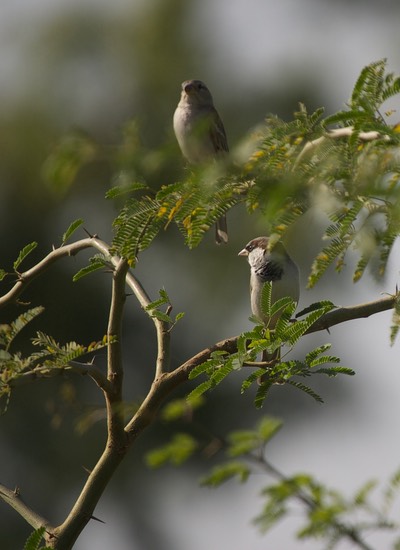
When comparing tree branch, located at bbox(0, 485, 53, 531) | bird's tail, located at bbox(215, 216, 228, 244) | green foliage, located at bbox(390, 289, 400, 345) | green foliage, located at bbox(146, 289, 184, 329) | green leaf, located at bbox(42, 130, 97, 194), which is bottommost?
tree branch, located at bbox(0, 485, 53, 531)

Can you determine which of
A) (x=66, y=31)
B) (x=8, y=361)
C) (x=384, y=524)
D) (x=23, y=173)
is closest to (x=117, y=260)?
(x=8, y=361)

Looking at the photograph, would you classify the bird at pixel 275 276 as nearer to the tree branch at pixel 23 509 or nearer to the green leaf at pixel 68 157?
the tree branch at pixel 23 509

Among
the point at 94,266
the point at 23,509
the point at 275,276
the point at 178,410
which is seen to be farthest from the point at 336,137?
the point at 275,276

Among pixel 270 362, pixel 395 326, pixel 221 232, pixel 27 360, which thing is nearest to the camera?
pixel 27 360

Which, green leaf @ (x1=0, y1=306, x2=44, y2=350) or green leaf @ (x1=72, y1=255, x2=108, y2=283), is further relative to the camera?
green leaf @ (x1=72, y1=255, x2=108, y2=283)

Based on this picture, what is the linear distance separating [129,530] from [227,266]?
18.2ft

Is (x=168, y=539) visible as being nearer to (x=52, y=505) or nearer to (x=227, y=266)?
(x=52, y=505)

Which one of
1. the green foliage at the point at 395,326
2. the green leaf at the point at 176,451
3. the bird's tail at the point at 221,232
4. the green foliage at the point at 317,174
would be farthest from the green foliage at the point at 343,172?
the bird's tail at the point at 221,232

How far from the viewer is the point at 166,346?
5.41m

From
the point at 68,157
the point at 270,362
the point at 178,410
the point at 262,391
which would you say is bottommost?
the point at 178,410

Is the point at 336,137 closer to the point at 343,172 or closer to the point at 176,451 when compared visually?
the point at 343,172

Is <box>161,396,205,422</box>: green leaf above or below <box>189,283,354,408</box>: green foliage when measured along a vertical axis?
below

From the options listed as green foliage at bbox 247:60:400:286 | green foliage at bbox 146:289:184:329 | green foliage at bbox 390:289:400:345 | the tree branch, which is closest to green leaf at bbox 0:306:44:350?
green foliage at bbox 146:289:184:329

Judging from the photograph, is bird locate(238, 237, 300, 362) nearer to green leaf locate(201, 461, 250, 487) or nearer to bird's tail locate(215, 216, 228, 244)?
bird's tail locate(215, 216, 228, 244)
